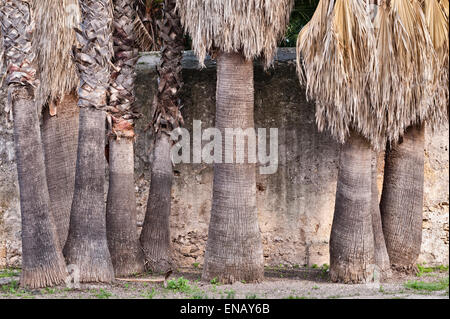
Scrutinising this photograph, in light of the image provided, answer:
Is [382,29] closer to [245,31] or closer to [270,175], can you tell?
[245,31]

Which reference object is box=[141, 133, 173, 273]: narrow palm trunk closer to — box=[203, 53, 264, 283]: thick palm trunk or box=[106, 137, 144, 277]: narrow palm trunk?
box=[106, 137, 144, 277]: narrow palm trunk

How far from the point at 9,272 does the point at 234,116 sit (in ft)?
14.4

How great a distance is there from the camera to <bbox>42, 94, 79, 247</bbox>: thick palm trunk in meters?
10.1

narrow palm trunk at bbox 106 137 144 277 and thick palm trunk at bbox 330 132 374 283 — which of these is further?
narrow palm trunk at bbox 106 137 144 277

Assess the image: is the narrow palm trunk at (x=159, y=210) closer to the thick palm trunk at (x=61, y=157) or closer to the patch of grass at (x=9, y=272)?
the thick palm trunk at (x=61, y=157)

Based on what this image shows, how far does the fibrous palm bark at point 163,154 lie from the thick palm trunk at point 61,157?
3.83 ft

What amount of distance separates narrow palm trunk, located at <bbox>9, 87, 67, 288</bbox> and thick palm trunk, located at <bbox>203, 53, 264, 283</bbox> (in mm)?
2091

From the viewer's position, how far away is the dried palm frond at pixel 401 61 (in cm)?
884

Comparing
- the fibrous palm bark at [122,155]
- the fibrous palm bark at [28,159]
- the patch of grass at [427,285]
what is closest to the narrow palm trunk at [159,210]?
the fibrous palm bark at [122,155]

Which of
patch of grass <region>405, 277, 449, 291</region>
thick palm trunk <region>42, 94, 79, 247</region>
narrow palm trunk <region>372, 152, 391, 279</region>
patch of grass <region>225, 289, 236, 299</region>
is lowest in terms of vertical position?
patch of grass <region>225, 289, 236, 299</region>

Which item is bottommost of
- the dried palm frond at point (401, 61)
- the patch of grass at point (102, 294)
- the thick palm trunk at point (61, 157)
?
the patch of grass at point (102, 294)

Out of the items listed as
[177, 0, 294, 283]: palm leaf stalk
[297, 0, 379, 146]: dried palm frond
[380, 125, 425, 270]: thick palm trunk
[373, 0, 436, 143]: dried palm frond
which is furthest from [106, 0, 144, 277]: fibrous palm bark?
[380, 125, 425, 270]: thick palm trunk

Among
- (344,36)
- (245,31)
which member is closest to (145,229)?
(245,31)

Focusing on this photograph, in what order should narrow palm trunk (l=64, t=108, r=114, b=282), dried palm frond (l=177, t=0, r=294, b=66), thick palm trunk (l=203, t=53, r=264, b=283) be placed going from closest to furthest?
dried palm frond (l=177, t=0, r=294, b=66), narrow palm trunk (l=64, t=108, r=114, b=282), thick palm trunk (l=203, t=53, r=264, b=283)
